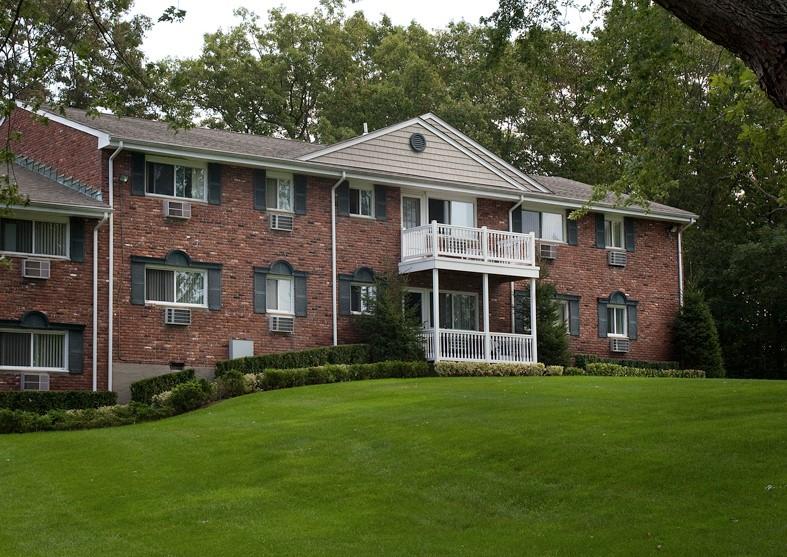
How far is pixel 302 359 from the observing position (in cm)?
3158

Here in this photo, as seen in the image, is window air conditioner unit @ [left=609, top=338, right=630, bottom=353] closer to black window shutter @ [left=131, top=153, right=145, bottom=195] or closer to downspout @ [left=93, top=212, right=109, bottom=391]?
black window shutter @ [left=131, top=153, right=145, bottom=195]

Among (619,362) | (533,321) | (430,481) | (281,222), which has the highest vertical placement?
(281,222)

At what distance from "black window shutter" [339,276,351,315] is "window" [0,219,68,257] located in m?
7.67

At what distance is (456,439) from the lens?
1909 cm

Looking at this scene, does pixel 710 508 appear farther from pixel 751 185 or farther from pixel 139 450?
pixel 751 185

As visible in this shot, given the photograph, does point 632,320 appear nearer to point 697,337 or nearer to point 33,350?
point 697,337

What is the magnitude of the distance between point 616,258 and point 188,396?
56.3 ft

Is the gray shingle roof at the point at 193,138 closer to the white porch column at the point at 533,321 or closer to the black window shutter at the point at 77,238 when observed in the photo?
the black window shutter at the point at 77,238

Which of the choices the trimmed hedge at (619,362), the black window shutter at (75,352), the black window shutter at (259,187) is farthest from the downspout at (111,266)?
the trimmed hedge at (619,362)

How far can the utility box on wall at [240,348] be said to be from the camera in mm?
31875

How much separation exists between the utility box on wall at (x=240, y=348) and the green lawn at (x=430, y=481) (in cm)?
809

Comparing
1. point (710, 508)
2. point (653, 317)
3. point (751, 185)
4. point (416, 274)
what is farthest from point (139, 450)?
point (751, 185)

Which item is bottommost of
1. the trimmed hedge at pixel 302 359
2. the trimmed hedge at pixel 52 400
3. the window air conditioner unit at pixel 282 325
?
the trimmed hedge at pixel 52 400

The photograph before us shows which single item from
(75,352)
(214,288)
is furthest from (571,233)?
(75,352)
